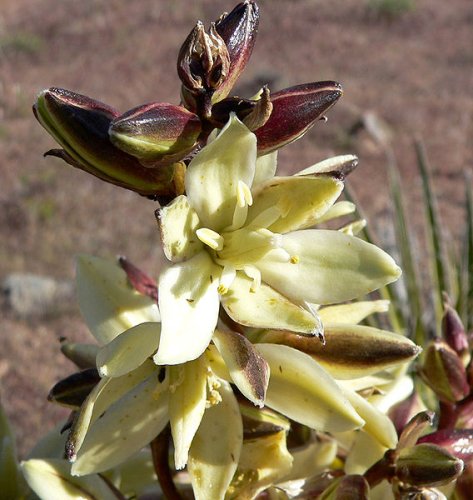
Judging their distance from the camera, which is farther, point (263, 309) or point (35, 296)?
point (35, 296)

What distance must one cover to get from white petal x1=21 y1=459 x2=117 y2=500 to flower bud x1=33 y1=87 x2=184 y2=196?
230 mm

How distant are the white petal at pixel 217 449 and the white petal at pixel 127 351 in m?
0.09

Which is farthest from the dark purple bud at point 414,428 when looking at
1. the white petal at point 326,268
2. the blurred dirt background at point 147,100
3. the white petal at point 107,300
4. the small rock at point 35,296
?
the small rock at point 35,296

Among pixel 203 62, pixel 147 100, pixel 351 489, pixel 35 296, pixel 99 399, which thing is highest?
pixel 203 62

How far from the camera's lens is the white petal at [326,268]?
0.56 m

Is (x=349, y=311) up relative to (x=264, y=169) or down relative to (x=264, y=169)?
down

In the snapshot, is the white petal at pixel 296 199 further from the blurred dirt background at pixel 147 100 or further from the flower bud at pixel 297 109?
the blurred dirt background at pixel 147 100

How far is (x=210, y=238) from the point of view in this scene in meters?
0.58

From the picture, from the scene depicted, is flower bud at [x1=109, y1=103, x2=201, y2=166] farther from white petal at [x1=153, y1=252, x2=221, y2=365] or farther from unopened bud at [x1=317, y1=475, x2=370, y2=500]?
unopened bud at [x1=317, y1=475, x2=370, y2=500]

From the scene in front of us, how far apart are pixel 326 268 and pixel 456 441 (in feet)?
0.56

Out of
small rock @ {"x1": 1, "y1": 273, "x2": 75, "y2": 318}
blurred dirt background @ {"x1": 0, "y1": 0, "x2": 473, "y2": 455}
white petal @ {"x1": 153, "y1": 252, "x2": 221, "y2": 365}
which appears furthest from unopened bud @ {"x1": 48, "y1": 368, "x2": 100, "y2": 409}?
small rock @ {"x1": 1, "y1": 273, "x2": 75, "y2": 318}

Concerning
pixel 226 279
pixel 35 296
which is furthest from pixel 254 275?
pixel 35 296

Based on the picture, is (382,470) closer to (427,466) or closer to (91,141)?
(427,466)

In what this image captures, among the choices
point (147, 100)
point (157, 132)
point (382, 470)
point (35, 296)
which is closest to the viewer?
point (157, 132)
